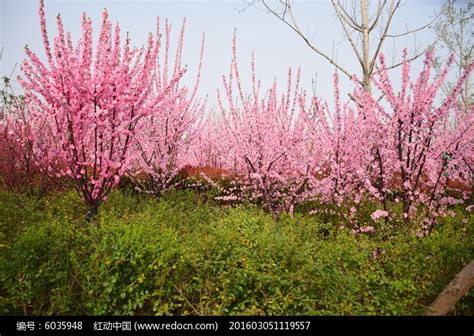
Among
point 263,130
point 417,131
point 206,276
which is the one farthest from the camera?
point 263,130

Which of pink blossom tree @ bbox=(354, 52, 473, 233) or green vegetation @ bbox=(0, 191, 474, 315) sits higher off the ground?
pink blossom tree @ bbox=(354, 52, 473, 233)

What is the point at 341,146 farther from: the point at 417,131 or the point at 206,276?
the point at 206,276

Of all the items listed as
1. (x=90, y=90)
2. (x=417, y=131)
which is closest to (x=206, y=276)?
(x=90, y=90)

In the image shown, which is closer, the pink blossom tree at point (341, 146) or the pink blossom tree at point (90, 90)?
the pink blossom tree at point (90, 90)

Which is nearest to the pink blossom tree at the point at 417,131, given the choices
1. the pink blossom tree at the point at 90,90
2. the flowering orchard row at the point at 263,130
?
the flowering orchard row at the point at 263,130

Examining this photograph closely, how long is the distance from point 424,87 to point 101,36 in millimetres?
4239

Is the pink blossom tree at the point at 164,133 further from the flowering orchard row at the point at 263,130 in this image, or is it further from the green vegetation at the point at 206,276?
the green vegetation at the point at 206,276

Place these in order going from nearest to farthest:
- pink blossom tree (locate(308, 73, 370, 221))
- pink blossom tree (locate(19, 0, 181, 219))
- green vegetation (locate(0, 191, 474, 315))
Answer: green vegetation (locate(0, 191, 474, 315)) < pink blossom tree (locate(19, 0, 181, 219)) < pink blossom tree (locate(308, 73, 370, 221))

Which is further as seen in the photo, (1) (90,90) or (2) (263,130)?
(2) (263,130)

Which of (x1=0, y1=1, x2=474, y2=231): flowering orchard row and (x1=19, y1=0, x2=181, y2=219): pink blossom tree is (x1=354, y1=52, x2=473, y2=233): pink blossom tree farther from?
(x1=19, y1=0, x2=181, y2=219): pink blossom tree

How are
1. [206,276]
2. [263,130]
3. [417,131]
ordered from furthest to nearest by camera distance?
1. [263,130]
2. [417,131]
3. [206,276]

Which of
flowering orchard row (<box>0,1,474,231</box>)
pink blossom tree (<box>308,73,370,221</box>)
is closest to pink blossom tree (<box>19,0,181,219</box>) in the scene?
flowering orchard row (<box>0,1,474,231</box>)

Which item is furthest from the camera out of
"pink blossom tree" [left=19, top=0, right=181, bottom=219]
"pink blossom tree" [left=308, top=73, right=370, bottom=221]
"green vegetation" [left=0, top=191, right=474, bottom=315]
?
"pink blossom tree" [left=308, top=73, right=370, bottom=221]

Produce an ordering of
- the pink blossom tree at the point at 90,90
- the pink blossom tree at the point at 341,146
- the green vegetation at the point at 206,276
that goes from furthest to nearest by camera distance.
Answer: the pink blossom tree at the point at 341,146
the pink blossom tree at the point at 90,90
the green vegetation at the point at 206,276
